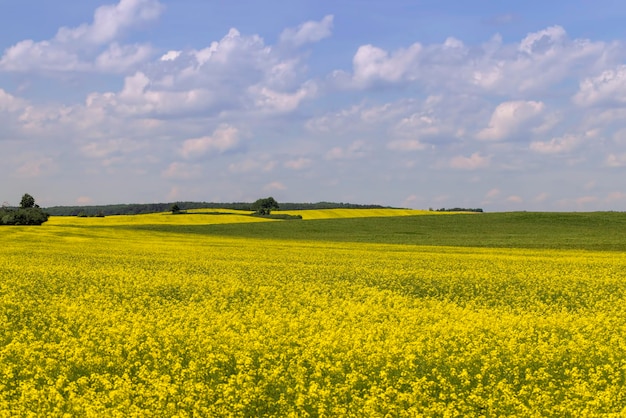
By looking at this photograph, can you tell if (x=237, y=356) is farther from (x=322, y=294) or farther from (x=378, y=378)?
(x=322, y=294)

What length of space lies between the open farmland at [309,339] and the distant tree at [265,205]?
69.4 meters

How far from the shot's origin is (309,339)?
38.8 feet

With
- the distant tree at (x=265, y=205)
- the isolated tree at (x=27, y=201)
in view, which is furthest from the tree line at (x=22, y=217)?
the distant tree at (x=265, y=205)

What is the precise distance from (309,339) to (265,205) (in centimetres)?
8858

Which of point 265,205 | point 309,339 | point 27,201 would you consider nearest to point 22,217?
point 27,201

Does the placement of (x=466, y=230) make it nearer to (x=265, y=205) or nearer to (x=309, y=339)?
(x=265, y=205)

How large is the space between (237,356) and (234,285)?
965cm

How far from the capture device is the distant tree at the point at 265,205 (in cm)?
9919

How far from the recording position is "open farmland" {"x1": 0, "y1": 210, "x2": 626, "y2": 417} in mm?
8680

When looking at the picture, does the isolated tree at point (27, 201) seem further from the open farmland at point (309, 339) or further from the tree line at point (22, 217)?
the open farmland at point (309, 339)

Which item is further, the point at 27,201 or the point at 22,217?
the point at 27,201

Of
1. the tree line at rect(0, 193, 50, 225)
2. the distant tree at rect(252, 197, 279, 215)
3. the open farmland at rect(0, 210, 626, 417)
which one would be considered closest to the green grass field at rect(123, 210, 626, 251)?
the tree line at rect(0, 193, 50, 225)

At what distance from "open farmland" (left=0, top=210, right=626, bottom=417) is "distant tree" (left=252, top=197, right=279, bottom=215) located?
228 feet

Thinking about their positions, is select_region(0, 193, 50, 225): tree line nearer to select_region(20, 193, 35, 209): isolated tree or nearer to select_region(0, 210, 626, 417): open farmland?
select_region(20, 193, 35, 209): isolated tree
